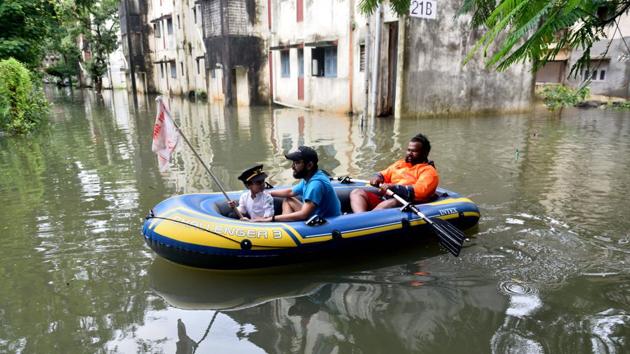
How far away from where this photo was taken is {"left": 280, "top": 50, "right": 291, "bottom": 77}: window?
21.9 metres

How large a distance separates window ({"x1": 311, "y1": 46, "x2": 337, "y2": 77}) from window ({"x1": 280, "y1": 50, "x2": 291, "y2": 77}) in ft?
8.89

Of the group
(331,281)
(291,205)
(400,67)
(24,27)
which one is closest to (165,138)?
(291,205)

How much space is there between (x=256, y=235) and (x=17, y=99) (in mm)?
10952

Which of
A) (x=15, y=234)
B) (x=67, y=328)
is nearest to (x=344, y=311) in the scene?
(x=67, y=328)

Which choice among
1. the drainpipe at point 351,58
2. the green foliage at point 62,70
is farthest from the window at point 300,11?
the green foliage at point 62,70

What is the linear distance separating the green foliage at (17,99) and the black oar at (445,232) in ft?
36.1

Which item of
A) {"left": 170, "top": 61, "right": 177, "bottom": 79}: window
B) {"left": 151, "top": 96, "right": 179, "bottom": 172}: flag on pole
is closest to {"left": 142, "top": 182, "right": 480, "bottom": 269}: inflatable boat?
{"left": 151, "top": 96, "right": 179, "bottom": 172}: flag on pole

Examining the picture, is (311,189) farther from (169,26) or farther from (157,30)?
(157,30)

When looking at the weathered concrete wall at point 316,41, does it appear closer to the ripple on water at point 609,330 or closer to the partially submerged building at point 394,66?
the partially submerged building at point 394,66

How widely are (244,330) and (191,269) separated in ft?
4.04

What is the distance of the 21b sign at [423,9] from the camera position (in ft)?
36.1

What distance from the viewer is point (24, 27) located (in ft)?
43.3

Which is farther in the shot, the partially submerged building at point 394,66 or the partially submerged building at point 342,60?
the partially submerged building at point 342,60

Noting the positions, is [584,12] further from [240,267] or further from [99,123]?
[99,123]
